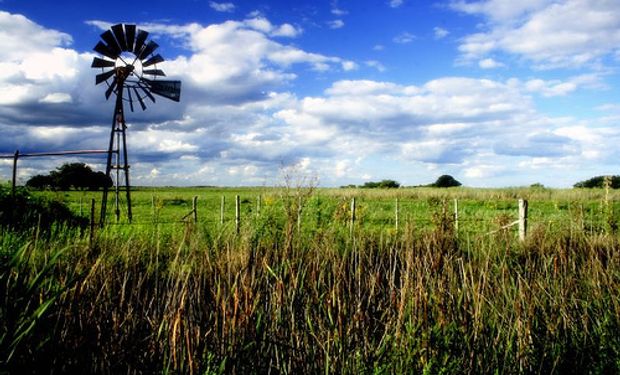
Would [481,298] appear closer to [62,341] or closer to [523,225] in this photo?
[62,341]

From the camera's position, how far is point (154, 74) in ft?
66.0

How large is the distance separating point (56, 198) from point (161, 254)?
8783 millimetres

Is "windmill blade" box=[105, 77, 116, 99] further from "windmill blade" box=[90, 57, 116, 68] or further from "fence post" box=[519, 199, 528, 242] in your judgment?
"fence post" box=[519, 199, 528, 242]

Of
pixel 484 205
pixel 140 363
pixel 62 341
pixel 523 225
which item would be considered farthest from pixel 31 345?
pixel 484 205

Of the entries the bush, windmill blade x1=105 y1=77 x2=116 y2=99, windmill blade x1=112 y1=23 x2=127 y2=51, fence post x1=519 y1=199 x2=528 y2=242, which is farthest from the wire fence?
windmill blade x1=112 y1=23 x2=127 y2=51

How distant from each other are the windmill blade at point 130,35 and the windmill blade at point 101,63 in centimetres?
93

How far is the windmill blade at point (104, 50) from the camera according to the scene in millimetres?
19028

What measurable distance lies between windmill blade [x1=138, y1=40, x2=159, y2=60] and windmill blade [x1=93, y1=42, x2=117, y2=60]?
41.2 inches

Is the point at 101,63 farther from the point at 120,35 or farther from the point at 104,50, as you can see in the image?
the point at 120,35

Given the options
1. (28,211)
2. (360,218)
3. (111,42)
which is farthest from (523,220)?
(111,42)

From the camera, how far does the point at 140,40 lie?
19391mm

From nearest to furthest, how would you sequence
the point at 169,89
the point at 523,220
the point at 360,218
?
the point at 523,220
the point at 360,218
the point at 169,89

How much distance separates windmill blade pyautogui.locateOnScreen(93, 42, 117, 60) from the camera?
19.0 meters

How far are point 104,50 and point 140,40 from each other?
148cm
